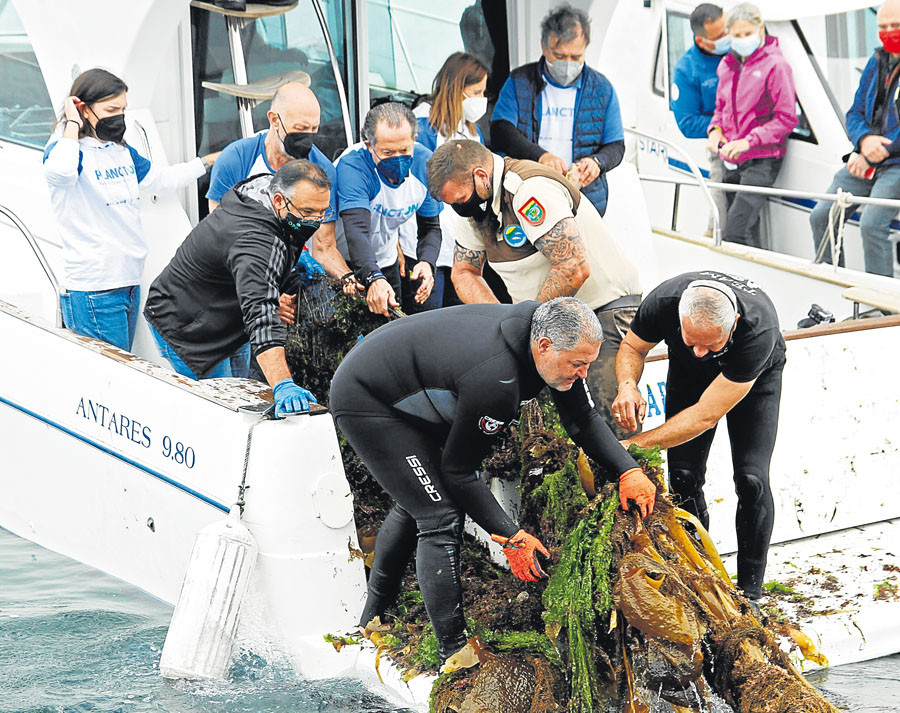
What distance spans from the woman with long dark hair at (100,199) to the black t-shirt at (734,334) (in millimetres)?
2416

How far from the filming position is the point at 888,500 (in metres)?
6.12

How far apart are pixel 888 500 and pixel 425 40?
11.8 ft

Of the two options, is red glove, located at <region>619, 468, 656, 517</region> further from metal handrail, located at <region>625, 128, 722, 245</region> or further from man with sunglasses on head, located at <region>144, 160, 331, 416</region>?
metal handrail, located at <region>625, 128, 722, 245</region>

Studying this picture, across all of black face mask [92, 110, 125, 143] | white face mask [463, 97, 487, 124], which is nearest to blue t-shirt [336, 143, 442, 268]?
white face mask [463, 97, 487, 124]

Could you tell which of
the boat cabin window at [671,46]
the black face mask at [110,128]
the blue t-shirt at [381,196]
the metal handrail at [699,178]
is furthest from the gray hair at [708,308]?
the boat cabin window at [671,46]

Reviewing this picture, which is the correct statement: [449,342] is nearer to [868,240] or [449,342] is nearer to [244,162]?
[244,162]

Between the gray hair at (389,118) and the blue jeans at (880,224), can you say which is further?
the blue jeans at (880,224)

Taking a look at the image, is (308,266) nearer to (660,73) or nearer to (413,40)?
(413,40)

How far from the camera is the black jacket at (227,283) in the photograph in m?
4.92

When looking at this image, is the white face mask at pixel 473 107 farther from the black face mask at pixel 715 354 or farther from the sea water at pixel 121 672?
the sea water at pixel 121 672

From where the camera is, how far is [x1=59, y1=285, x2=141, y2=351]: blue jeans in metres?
5.91

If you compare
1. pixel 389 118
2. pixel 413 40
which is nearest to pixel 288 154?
pixel 389 118

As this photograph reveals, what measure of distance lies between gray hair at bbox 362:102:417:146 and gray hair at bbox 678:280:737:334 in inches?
67.7

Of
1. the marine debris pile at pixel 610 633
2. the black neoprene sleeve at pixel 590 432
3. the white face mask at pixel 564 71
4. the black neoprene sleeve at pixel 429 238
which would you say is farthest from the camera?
the white face mask at pixel 564 71
